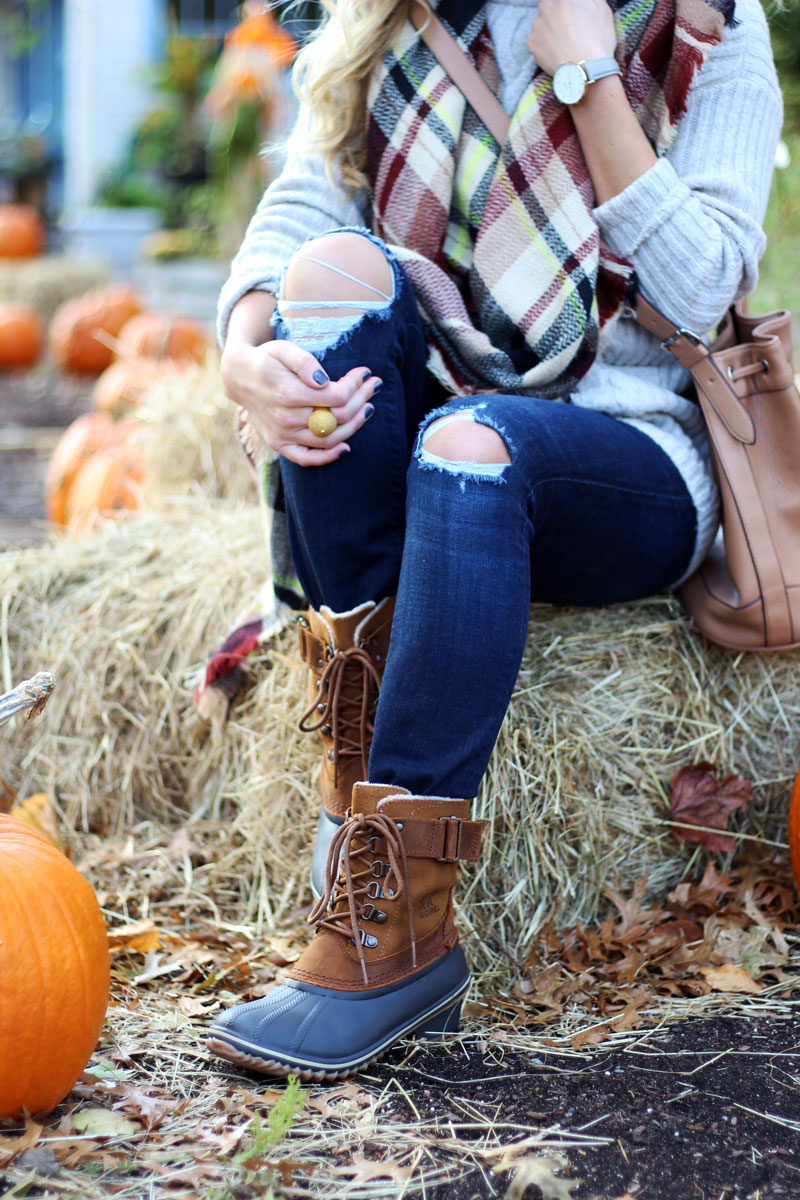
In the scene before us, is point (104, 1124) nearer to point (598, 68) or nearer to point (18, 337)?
point (598, 68)

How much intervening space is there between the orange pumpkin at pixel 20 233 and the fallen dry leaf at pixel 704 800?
9437mm

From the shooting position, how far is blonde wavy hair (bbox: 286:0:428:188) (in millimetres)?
1638

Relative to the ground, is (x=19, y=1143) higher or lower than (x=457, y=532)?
lower

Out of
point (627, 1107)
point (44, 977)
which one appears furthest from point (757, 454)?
point (44, 977)

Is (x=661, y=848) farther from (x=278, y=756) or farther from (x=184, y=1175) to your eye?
(x=184, y=1175)

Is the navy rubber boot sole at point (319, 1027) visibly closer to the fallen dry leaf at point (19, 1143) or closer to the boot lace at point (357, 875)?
the boot lace at point (357, 875)

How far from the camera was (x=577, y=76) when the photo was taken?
154cm

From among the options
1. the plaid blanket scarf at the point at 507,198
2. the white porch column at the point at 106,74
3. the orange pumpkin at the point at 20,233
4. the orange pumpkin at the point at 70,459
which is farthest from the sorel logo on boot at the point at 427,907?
the orange pumpkin at the point at 20,233

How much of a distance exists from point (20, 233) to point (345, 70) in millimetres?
9130

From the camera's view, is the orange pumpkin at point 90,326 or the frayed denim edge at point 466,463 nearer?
the frayed denim edge at point 466,463

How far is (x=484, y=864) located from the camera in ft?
5.52

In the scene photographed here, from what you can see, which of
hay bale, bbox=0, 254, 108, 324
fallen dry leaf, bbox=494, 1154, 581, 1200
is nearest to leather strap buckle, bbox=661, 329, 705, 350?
fallen dry leaf, bbox=494, 1154, 581, 1200

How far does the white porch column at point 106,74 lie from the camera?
9.23 meters

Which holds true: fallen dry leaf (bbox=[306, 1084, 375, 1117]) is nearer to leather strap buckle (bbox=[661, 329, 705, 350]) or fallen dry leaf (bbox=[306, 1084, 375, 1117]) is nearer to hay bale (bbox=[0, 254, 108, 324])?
leather strap buckle (bbox=[661, 329, 705, 350])
